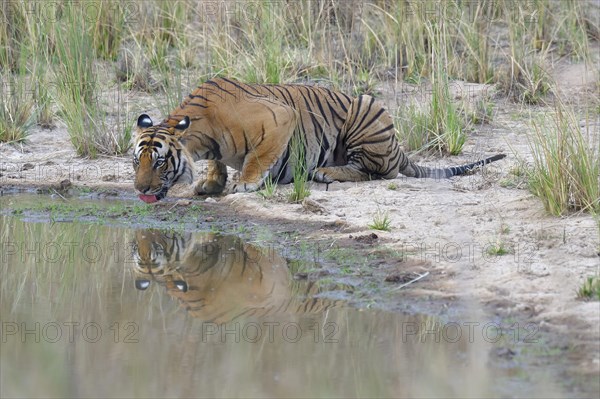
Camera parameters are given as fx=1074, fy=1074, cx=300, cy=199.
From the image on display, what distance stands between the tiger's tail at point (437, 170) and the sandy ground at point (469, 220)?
0.08 meters

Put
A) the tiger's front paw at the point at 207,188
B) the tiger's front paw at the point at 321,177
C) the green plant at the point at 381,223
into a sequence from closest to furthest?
1. the green plant at the point at 381,223
2. the tiger's front paw at the point at 207,188
3. the tiger's front paw at the point at 321,177

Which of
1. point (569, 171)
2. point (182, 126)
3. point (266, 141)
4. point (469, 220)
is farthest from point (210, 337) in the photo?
point (266, 141)

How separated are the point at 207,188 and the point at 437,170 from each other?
186 cm

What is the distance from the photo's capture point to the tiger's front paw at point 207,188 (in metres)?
8.48

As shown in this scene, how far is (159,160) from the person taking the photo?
7.84 m

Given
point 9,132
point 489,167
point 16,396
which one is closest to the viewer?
point 16,396

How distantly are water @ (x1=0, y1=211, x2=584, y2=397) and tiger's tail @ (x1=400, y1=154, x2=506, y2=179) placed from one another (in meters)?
2.30

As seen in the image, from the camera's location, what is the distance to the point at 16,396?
4574mm

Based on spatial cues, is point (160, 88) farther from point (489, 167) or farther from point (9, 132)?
point (489, 167)

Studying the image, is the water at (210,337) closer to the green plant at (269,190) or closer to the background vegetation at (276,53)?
the green plant at (269,190)

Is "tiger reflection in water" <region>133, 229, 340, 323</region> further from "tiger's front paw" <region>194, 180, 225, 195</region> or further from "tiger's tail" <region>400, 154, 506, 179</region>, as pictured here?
"tiger's tail" <region>400, 154, 506, 179</region>

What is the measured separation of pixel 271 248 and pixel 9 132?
12.4 feet

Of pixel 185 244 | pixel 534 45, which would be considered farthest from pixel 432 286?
pixel 534 45

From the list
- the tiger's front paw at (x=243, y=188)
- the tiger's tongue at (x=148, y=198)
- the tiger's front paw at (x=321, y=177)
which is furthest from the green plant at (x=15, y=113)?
the tiger's front paw at (x=321, y=177)
